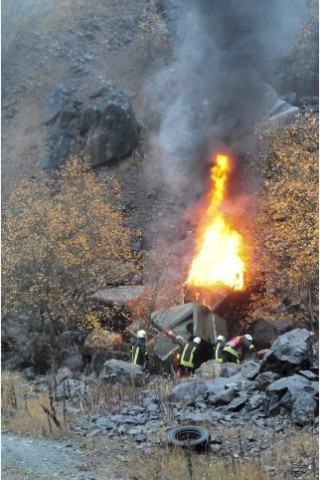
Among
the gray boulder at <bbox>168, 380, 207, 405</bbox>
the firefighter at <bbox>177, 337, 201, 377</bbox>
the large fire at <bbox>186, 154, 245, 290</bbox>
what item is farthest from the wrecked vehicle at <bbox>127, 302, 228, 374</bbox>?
the gray boulder at <bbox>168, 380, 207, 405</bbox>

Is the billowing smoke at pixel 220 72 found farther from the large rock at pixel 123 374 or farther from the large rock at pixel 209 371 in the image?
the large rock at pixel 123 374

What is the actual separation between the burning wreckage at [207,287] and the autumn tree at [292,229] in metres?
1.79

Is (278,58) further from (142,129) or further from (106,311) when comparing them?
(106,311)

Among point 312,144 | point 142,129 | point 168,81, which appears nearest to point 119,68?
point 168,81

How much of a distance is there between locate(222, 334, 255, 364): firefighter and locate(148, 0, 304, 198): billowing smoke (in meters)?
15.1

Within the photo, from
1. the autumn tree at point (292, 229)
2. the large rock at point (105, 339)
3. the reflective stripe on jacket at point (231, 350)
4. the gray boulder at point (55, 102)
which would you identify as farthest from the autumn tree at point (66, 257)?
the gray boulder at point (55, 102)

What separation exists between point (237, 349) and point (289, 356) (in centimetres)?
554

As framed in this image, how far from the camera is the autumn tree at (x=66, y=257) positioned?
21.0 meters

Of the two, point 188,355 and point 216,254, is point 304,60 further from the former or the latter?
point 188,355

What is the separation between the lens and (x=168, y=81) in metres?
39.8

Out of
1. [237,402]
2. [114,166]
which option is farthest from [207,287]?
[237,402]

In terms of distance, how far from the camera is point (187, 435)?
34.6ft

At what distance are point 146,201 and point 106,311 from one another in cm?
495

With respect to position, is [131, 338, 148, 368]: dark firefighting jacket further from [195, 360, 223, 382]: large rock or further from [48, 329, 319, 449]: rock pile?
[48, 329, 319, 449]: rock pile
